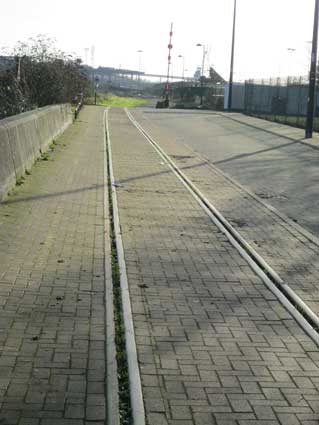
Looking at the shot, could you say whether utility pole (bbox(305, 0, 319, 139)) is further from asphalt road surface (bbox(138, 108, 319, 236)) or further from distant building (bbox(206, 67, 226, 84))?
distant building (bbox(206, 67, 226, 84))

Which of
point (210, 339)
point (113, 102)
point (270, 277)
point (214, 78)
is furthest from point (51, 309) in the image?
point (214, 78)

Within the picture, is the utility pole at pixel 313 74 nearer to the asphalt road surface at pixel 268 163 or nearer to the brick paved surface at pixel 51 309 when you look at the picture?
the asphalt road surface at pixel 268 163

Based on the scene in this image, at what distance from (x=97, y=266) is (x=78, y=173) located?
815cm

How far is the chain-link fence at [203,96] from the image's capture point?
6894 cm

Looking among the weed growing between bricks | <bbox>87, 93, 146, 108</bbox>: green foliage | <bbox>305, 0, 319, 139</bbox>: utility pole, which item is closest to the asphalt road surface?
<bbox>305, 0, 319, 139</bbox>: utility pole

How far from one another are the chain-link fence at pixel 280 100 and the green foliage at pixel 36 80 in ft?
46.5

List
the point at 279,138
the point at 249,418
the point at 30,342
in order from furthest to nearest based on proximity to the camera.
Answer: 1. the point at 279,138
2. the point at 30,342
3. the point at 249,418

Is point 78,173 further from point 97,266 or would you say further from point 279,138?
point 279,138

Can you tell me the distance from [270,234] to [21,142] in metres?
5.93

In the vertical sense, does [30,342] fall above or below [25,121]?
below

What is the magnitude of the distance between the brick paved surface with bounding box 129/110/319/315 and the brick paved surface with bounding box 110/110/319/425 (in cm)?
44

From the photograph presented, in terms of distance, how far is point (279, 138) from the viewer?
31.2m

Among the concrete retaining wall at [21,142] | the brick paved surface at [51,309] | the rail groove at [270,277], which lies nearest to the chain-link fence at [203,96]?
the concrete retaining wall at [21,142]

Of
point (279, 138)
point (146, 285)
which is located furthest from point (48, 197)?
point (279, 138)
